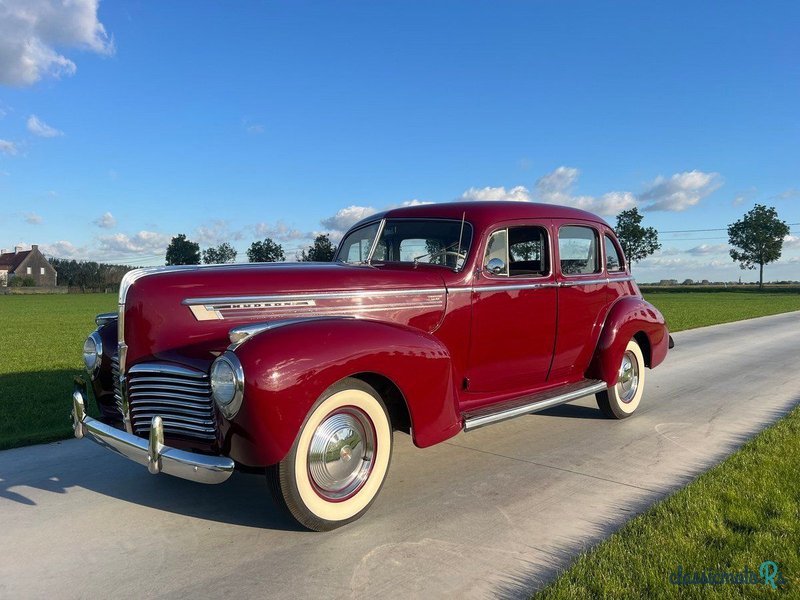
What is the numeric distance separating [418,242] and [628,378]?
275 centimetres

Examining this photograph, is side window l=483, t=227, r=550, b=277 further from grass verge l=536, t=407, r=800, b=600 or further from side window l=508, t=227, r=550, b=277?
grass verge l=536, t=407, r=800, b=600

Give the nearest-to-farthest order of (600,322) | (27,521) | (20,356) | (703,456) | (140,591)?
(140,591)
(27,521)
(703,456)
(600,322)
(20,356)

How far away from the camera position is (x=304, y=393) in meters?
3.01

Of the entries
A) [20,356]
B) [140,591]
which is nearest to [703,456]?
[140,591]

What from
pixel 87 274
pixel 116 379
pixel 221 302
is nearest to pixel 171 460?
pixel 221 302

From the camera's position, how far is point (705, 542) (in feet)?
9.70

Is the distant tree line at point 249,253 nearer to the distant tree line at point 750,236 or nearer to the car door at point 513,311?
the car door at point 513,311

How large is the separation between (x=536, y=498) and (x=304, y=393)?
1.70 m

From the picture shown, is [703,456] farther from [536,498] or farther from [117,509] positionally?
[117,509]

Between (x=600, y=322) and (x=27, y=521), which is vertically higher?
(x=600, y=322)

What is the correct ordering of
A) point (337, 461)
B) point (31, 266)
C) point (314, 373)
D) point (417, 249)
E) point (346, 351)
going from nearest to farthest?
1. point (314, 373)
2. point (346, 351)
3. point (337, 461)
4. point (417, 249)
5. point (31, 266)

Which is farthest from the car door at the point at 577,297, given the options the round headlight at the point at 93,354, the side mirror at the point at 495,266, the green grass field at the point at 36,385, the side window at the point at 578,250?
the green grass field at the point at 36,385

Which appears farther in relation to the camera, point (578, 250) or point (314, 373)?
point (578, 250)

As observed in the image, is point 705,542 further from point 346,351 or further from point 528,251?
point 528,251
